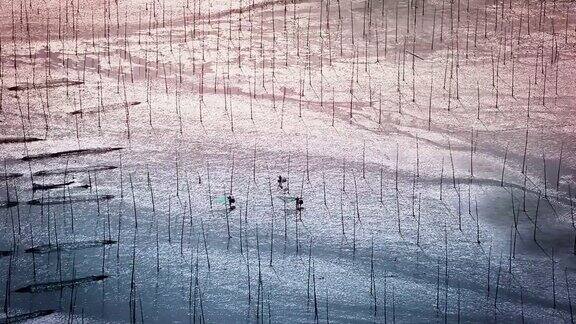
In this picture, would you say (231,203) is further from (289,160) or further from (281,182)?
(289,160)

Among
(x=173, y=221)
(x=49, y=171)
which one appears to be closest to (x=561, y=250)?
(x=173, y=221)

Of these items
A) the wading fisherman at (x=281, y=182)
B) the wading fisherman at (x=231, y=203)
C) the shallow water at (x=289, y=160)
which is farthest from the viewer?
the wading fisherman at (x=281, y=182)

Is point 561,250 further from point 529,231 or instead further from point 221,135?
point 221,135

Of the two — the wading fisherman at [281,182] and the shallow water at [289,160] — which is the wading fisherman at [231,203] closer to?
the shallow water at [289,160]

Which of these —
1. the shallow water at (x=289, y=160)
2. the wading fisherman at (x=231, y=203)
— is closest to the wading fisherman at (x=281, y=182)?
the shallow water at (x=289, y=160)

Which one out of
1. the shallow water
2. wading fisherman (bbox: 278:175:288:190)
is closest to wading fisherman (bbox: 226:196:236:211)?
the shallow water

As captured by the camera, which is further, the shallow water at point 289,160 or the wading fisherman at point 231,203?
the wading fisherman at point 231,203

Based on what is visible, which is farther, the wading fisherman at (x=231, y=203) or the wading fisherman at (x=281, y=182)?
the wading fisherman at (x=281, y=182)

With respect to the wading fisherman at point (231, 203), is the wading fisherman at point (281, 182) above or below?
above

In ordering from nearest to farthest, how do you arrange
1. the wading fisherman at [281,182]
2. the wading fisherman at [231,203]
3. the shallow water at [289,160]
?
the shallow water at [289,160]
the wading fisherman at [231,203]
the wading fisherman at [281,182]

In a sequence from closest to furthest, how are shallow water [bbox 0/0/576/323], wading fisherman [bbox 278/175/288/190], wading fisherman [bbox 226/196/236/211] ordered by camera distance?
shallow water [bbox 0/0/576/323] < wading fisherman [bbox 226/196/236/211] < wading fisherman [bbox 278/175/288/190]

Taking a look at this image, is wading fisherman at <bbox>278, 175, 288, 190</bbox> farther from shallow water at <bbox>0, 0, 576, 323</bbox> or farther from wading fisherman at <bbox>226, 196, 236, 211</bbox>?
wading fisherman at <bbox>226, 196, 236, 211</bbox>
